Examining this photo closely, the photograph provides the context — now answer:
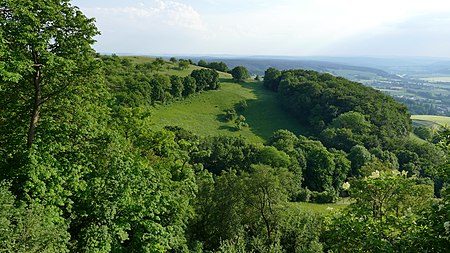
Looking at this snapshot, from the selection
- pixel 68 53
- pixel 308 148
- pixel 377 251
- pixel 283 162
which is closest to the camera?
pixel 377 251

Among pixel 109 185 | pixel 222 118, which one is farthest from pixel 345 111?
pixel 109 185

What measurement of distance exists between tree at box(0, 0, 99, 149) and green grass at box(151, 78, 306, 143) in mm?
54226

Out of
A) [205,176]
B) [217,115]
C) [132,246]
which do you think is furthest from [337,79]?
[132,246]

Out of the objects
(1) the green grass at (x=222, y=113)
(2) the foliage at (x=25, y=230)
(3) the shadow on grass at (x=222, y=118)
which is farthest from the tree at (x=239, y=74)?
(2) the foliage at (x=25, y=230)

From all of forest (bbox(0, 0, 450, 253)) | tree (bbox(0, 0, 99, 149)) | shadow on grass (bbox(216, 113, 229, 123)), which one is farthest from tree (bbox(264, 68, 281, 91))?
tree (bbox(0, 0, 99, 149))

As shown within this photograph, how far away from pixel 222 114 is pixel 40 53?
2893 inches

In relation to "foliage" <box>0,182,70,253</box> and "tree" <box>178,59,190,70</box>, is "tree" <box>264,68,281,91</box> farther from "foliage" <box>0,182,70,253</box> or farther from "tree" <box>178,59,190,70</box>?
"foliage" <box>0,182,70,253</box>

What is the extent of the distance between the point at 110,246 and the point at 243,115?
77057 mm

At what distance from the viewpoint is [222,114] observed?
3406 inches

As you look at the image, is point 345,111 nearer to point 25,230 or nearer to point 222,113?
point 222,113

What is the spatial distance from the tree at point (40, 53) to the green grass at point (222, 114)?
54.2 m

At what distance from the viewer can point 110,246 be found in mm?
13812

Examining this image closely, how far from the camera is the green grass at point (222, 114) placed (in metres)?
77.3

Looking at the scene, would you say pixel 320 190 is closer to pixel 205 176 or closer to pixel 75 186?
pixel 205 176
